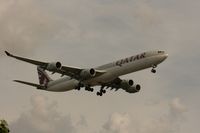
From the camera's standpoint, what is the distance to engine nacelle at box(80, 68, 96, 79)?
85.9 metres

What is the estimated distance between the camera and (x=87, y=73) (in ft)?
283

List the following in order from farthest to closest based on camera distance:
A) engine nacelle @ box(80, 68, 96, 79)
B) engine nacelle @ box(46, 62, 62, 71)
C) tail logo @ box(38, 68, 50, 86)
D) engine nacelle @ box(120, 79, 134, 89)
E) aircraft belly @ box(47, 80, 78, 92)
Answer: tail logo @ box(38, 68, 50, 86)
aircraft belly @ box(47, 80, 78, 92)
engine nacelle @ box(120, 79, 134, 89)
engine nacelle @ box(80, 68, 96, 79)
engine nacelle @ box(46, 62, 62, 71)

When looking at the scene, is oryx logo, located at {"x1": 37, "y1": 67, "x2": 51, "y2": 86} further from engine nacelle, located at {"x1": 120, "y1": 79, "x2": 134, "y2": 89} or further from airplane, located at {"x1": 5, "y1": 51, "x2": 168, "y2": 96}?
engine nacelle, located at {"x1": 120, "y1": 79, "x2": 134, "y2": 89}

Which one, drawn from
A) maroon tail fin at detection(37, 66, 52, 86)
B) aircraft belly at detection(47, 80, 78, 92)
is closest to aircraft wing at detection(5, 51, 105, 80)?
aircraft belly at detection(47, 80, 78, 92)

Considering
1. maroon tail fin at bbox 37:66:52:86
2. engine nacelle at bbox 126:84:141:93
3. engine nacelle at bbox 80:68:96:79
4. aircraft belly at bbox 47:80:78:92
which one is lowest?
engine nacelle at bbox 126:84:141:93

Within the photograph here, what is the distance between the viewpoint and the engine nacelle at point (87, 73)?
282ft

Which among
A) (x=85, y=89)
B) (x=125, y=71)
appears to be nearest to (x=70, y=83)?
(x=85, y=89)

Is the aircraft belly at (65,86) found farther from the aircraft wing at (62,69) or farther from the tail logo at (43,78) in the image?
the tail logo at (43,78)

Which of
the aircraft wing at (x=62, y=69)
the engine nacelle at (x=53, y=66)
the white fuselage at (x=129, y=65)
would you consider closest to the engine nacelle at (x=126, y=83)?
the white fuselage at (x=129, y=65)

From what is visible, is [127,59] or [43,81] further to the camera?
[43,81]

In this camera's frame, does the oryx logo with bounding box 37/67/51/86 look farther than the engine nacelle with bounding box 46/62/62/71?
Yes

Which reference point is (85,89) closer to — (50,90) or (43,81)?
(50,90)

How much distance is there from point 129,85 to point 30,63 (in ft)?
69.7

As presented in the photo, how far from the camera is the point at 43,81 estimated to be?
112000mm
